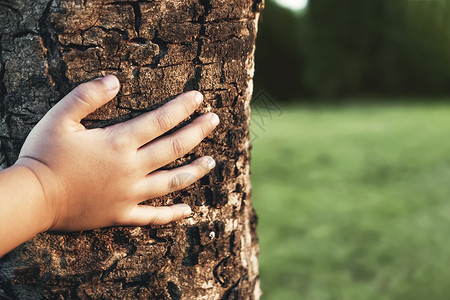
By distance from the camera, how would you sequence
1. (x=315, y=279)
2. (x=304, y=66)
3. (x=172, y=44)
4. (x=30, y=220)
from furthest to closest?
1. (x=304, y=66)
2. (x=315, y=279)
3. (x=172, y=44)
4. (x=30, y=220)

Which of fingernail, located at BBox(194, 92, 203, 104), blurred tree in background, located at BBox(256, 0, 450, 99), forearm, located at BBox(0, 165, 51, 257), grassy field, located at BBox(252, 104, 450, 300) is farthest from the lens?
blurred tree in background, located at BBox(256, 0, 450, 99)

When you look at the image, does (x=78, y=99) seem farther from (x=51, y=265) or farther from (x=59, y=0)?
(x=51, y=265)

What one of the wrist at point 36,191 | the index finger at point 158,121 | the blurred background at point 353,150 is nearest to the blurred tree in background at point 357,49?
the blurred background at point 353,150

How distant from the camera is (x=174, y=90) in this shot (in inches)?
46.3

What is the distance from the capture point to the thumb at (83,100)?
1079mm

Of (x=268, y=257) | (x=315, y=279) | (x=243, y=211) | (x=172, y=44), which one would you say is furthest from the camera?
(x=268, y=257)

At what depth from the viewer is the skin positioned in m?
1.05

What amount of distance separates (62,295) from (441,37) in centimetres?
1167

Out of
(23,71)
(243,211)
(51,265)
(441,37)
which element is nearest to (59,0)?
(23,71)

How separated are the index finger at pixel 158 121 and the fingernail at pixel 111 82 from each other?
9 cm

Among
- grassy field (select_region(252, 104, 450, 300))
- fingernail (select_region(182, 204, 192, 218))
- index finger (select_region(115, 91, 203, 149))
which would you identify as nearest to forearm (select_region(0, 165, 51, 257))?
index finger (select_region(115, 91, 203, 149))

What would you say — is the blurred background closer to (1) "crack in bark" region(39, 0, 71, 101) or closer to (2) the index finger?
(2) the index finger

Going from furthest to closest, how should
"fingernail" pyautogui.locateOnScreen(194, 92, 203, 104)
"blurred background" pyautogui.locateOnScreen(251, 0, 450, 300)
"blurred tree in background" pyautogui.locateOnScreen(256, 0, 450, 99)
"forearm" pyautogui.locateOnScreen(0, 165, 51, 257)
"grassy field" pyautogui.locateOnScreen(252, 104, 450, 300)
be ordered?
"blurred tree in background" pyautogui.locateOnScreen(256, 0, 450, 99) < "blurred background" pyautogui.locateOnScreen(251, 0, 450, 300) < "grassy field" pyautogui.locateOnScreen(252, 104, 450, 300) < "fingernail" pyautogui.locateOnScreen(194, 92, 203, 104) < "forearm" pyautogui.locateOnScreen(0, 165, 51, 257)

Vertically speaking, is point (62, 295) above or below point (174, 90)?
below
